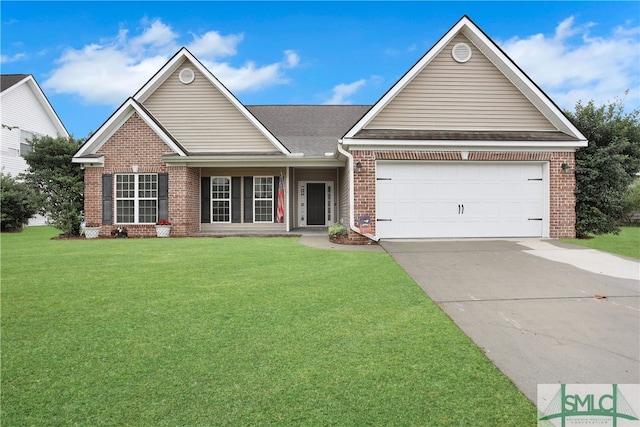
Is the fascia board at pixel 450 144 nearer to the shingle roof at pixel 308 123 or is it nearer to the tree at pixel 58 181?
the shingle roof at pixel 308 123

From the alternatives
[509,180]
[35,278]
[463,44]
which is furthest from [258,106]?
[35,278]

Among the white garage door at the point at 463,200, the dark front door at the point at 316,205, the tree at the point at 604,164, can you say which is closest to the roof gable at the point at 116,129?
the dark front door at the point at 316,205

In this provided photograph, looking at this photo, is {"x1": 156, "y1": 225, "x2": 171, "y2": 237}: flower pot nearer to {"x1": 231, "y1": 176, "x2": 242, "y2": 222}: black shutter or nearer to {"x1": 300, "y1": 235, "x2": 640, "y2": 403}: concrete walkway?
{"x1": 231, "y1": 176, "x2": 242, "y2": 222}: black shutter

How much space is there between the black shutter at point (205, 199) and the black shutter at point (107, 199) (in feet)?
10.8

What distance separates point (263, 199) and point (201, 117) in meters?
4.18

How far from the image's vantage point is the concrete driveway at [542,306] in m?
3.17

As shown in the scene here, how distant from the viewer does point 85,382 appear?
280cm

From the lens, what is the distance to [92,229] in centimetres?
1355

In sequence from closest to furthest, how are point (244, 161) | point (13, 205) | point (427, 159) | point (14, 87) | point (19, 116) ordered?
point (427, 159), point (244, 161), point (13, 205), point (14, 87), point (19, 116)

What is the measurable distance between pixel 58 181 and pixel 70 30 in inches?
322

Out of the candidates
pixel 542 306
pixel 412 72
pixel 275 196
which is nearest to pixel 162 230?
pixel 275 196

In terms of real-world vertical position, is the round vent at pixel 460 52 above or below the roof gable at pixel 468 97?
→ above

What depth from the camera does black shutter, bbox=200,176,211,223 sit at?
15398mm

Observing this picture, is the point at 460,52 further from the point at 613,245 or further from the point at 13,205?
the point at 13,205
